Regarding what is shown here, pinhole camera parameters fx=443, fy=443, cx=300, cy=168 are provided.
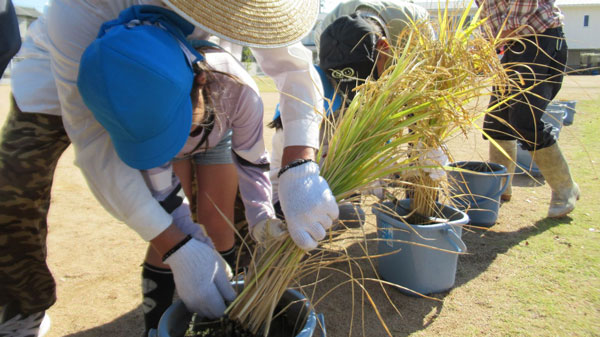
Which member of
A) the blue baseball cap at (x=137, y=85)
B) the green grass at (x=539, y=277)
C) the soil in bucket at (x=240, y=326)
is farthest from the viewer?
the green grass at (x=539, y=277)

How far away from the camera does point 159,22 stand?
1213 mm

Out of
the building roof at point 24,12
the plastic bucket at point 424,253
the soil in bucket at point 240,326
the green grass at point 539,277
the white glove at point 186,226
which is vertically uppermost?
the building roof at point 24,12

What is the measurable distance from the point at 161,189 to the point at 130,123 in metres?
0.46

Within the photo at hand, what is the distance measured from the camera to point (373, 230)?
9.80 ft

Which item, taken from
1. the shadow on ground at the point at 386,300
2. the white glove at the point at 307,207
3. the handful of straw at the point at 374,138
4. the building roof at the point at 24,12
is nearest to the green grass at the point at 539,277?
the shadow on ground at the point at 386,300

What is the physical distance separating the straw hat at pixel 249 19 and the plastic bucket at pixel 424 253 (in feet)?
3.36

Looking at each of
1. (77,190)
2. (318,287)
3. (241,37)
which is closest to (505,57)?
(318,287)

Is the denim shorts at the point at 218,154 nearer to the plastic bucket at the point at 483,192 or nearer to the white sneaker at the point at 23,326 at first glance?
the white sneaker at the point at 23,326

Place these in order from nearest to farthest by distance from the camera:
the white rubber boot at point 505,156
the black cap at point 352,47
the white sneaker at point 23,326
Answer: the white sneaker at point 23,326 < the black cap at point 352,47 < the white rubber boot at point 505,156

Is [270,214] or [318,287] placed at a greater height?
[270,214]

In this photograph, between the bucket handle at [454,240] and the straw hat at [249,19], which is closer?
the straw hat at [249,19]

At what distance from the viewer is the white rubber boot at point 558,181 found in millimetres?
3080

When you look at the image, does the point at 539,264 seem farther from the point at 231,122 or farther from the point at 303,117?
the point at 231,122

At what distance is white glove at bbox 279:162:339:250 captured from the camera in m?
1.39
